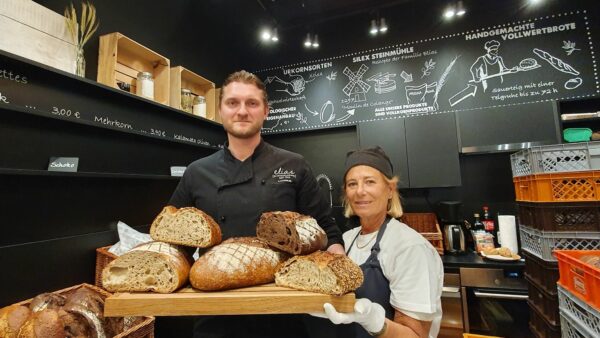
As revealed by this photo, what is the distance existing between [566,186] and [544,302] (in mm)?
776

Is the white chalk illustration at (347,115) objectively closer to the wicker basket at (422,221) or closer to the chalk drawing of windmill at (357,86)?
the chalk drawing of windmill at (357,86)

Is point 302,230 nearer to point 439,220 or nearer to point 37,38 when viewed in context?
point 37,38

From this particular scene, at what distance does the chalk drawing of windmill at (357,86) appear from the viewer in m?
3.48

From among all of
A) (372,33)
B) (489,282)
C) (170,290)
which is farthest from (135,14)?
(489,282)

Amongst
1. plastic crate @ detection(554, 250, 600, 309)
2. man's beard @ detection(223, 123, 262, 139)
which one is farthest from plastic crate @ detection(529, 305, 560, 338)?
man's beard @ detection(223, 123, 262, 139)

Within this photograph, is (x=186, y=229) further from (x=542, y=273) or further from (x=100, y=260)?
(x=542, y=273)

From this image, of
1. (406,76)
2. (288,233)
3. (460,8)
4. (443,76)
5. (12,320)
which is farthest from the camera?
(406,76)

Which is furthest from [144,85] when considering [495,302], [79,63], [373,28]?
[495,302]

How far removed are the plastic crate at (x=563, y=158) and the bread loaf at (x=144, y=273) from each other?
212cm

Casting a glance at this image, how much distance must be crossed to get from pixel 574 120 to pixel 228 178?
3.18 meters

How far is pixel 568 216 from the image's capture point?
1697 millimetres

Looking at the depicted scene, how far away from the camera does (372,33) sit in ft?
10.7

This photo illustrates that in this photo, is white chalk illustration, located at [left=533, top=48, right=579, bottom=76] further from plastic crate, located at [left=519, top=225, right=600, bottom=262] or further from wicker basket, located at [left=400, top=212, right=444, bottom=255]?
plastic crate, located at [left=519, top=225, right=600, bottom=262]

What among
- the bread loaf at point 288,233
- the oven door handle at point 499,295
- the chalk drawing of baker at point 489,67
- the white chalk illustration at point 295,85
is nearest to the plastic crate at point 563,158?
the oven door handle at point 499,295
